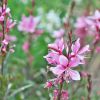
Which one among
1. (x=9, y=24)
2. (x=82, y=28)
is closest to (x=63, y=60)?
(x=9, y=24)

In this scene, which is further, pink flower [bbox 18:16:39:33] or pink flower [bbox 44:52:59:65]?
pink flower [bbox 18:16:39:33]

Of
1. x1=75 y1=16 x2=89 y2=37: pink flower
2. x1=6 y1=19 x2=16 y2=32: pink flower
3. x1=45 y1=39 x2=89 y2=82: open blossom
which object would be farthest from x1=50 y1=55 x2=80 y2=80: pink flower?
A: x1=75 y1=16 x2=89 y2=37: pink flower

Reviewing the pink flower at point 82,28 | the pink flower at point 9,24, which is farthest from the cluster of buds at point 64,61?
the pink flower at point 82,28

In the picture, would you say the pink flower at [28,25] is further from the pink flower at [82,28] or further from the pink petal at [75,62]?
the pink petal at [75,62]

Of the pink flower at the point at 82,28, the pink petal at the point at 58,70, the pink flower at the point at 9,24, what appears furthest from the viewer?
the pink flower at the point at 82,28

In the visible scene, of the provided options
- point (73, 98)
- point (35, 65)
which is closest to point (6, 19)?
point (73, 98)

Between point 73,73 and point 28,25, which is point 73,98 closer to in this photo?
point 28,25

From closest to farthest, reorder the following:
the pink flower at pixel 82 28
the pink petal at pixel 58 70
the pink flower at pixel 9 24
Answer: the pink petal at pixel 58 70
the pink flower at pixel 9 24
the pink flower at pixel 82 28

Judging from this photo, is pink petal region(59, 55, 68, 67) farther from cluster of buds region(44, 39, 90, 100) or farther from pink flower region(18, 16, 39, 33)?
pink flower region(18, 16, 39, 33)

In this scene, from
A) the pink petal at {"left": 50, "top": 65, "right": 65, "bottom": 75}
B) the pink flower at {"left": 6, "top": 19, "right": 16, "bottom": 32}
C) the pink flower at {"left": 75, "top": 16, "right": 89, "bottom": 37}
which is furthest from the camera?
the pink flower at {"left": 75, "top": 16, "right": 89, "bottom": 37}

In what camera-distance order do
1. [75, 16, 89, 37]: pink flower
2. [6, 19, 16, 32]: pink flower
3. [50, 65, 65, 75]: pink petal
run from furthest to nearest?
[75, 16, 89, 37]: pink flower < [6, 19, 16, 32]: pink flower < [50, 65, 65, 75]: pink petal

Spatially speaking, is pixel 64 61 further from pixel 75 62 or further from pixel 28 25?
pixel 28 25
